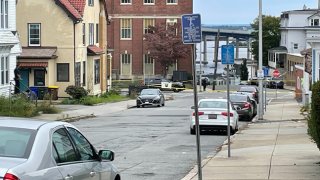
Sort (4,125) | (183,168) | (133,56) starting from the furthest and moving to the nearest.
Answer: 1. (133,56)
2. (183,168)
3. (4,125)

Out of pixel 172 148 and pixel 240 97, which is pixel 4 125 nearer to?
pixel 172 148

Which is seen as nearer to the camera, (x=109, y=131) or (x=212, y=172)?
(x=212, y=172)

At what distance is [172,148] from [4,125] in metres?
12.9

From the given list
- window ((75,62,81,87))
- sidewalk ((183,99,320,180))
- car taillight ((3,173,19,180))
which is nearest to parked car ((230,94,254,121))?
sidewalk ((183,99,320,180))

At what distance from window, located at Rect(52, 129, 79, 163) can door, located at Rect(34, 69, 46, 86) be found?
41026mm

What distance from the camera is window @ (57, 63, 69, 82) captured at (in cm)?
4953

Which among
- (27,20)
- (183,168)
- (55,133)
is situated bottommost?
(183,168)

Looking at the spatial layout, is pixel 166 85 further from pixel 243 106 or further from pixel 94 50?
pixel 243 106

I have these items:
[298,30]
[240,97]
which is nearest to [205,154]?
[240,97]

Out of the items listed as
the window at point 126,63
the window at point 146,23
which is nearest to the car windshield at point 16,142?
the window at point 146,23

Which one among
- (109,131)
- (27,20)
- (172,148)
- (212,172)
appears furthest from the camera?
(27,20)

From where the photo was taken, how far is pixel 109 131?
88.2 ft

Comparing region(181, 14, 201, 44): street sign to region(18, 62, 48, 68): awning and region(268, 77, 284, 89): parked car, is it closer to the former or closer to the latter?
region(18, 62, 48, 68): awning

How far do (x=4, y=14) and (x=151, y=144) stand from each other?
18276 mm
